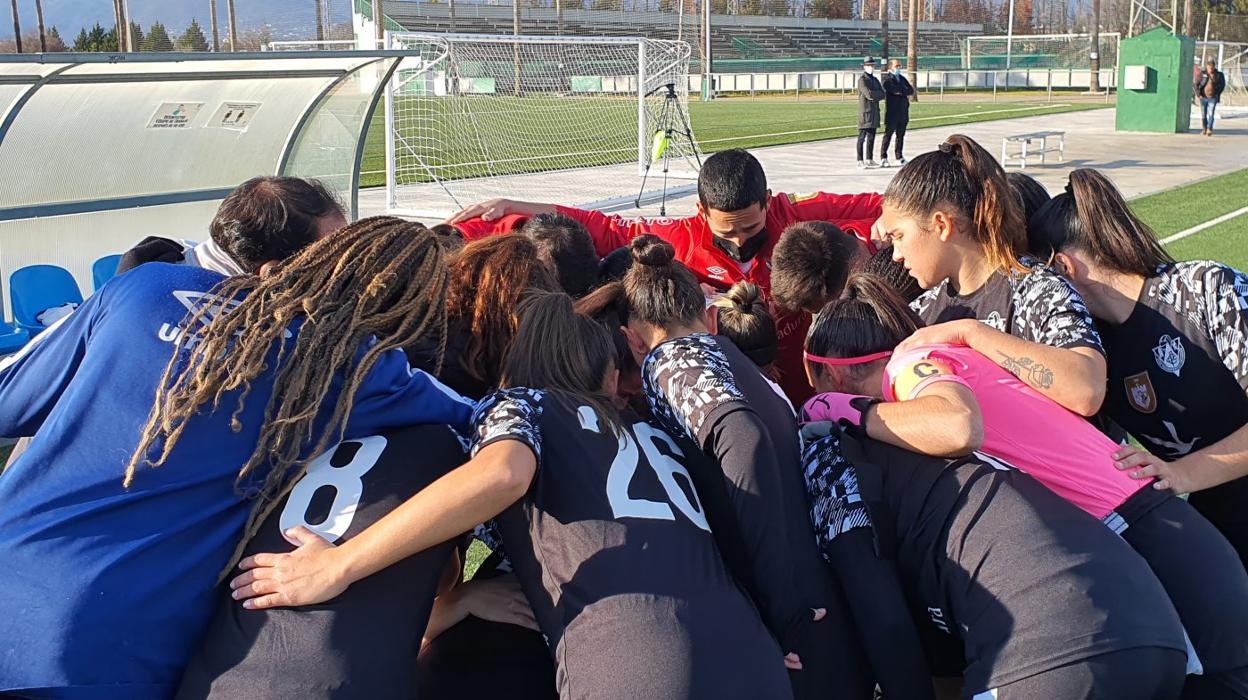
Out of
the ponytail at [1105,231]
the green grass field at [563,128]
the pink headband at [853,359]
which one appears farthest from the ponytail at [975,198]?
the green grass field at [563,128]

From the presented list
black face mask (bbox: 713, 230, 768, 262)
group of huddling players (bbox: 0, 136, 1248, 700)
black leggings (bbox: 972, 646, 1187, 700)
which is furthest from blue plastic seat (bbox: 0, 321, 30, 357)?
black leggings (bbox: 972, 646, 1187, 700)

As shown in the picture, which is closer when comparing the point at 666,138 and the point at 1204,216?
the point at 1204,216

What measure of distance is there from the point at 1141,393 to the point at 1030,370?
2.18 feet

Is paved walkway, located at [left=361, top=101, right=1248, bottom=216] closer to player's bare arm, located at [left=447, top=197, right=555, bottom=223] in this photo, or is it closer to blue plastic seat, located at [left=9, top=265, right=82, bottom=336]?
blue plastic seat, located at [left=9, top=265, right=82, bottom=336]

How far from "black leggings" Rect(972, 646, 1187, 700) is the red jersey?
1973 mm

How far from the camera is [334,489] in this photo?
2.30 m

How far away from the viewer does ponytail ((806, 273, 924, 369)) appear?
293cm

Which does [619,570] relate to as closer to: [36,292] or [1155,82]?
[36,292]

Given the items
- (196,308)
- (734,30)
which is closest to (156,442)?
(196,308)

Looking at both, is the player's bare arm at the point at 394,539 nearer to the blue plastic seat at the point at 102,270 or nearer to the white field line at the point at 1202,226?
the blue plastic seat at the point at 102,270

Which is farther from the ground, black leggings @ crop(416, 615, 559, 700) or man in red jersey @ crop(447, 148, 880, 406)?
man in red jersey @ crop(447, 148, 880, 406)

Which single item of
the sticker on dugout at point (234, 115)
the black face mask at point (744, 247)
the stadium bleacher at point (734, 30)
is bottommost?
the black face mask at point (744, 247)

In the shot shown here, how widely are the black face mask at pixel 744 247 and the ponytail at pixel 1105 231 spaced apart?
1587 millimetres

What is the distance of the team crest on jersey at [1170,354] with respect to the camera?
10.3ft
